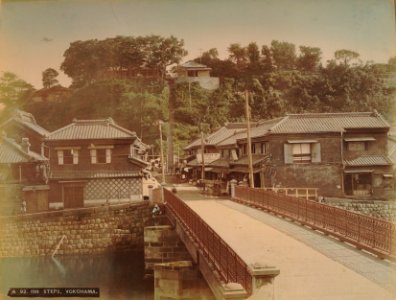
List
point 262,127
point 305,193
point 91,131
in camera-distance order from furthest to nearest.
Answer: point 262,127 < point 305,193 < point 91,131

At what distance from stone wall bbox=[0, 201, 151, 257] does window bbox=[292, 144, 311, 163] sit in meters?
4.39

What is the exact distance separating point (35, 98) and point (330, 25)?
560 centimetres

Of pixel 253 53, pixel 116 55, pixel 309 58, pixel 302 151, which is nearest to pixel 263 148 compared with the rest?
pixel 302 151

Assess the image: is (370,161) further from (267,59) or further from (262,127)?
(262,127)

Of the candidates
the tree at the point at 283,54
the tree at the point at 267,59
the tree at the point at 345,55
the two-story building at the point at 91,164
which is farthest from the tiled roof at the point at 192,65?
the tree at the point at 345,55

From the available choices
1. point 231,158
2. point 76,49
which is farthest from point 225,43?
point 231,158

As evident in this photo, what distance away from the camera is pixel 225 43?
6.86 meters

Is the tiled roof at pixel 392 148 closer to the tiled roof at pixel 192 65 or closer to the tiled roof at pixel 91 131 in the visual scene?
the tiled roof at pixel 192 65

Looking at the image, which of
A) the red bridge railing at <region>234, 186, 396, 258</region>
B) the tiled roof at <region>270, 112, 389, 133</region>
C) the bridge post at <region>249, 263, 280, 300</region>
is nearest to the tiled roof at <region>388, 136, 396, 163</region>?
the tiled roof at <region>270, 112, 389, 133</region>

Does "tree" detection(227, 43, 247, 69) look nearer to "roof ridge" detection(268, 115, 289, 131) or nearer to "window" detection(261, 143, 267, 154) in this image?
"roof ridge" detection(268, 115, 289, 131)

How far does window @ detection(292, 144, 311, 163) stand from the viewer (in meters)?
9.37

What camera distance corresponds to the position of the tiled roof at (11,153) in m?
7.36

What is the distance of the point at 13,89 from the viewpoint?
7043 mm

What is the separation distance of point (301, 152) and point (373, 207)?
2.57 metres
